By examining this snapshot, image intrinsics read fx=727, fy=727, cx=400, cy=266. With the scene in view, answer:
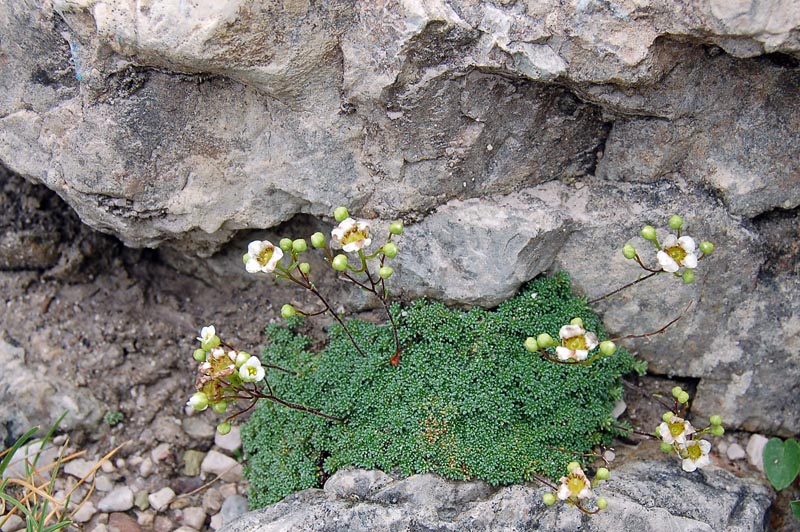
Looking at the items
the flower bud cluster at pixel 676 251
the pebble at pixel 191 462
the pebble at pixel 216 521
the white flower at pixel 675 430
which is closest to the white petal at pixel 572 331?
the flower bud cluster at pixel 676 251

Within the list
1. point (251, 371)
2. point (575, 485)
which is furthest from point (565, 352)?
point (251, 371)

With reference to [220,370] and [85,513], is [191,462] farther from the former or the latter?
[220,370]

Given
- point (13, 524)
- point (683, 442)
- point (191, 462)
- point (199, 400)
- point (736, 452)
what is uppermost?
point (199, 400)

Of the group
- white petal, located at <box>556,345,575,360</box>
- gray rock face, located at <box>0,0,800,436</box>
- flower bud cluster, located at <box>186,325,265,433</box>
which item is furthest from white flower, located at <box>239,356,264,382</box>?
white petal, located at <box>556,345,575,360</box>

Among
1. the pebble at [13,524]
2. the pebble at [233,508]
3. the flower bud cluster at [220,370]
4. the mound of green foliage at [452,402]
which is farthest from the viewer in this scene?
the pebble at [233,508]

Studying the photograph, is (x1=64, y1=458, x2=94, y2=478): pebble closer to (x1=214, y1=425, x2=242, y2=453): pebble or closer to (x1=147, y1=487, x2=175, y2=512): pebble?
(x1=147, y1=487, x2=175, y2=512): pebble

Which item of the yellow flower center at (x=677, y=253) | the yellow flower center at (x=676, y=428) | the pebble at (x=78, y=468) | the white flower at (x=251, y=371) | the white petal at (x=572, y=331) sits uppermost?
the yellow flower center at (x=677, y=253)

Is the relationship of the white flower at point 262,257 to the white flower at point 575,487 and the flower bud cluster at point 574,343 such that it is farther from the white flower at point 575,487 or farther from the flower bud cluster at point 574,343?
the white flower at point 575,487
